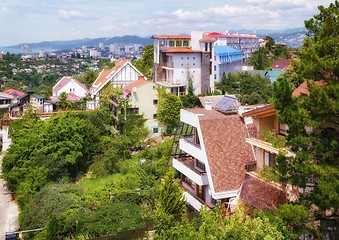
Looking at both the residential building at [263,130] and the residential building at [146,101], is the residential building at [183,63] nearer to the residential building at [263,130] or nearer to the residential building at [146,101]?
the residential building at [146,101]

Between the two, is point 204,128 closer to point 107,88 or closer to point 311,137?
point 311,137

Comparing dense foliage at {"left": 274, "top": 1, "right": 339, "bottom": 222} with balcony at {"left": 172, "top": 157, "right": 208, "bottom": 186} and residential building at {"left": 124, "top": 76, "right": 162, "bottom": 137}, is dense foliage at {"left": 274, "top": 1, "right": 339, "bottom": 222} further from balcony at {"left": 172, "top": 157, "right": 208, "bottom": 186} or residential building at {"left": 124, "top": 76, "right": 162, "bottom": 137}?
residential building at {"left": 124, "top": 76, "right": 162, "bottom": 137}

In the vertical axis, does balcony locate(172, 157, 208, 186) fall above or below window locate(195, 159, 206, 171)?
below

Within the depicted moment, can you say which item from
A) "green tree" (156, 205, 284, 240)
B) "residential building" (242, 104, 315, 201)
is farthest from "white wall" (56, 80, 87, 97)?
"green tree" (156, 205, 284, 240)

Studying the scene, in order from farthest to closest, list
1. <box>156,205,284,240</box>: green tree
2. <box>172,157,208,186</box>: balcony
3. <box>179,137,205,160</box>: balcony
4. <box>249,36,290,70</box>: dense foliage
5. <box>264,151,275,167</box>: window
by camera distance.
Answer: <box>249,36,290,70</box>: dense foliage → <box>172,157,208,186</box>: balcony → <box>179,137,205,160</box>: balcony → <box>264,151,275,167</box>: window → <box>156,205,284,240</box>: green tree

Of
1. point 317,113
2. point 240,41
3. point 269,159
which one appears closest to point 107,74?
point 269,159

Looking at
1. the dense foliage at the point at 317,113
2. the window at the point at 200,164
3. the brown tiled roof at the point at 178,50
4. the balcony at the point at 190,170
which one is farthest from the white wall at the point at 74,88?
the dense foliage at the point at 317,113

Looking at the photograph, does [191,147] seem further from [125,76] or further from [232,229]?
[125,76]
